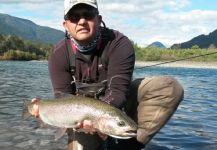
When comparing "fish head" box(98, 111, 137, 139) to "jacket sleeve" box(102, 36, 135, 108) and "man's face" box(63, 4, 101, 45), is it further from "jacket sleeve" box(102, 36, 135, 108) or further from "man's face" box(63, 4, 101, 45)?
"man's face" box(63, 4, 101, 45)

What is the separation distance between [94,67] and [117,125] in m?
1.10

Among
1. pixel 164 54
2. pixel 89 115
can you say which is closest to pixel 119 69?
pixel 89 115

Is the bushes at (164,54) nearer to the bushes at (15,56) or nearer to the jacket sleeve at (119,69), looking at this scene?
the bushes at (15,56)

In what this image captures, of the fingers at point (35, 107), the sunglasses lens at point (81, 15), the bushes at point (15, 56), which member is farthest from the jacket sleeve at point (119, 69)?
the bushes at point (15, 56)

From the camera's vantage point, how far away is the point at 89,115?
4.43m

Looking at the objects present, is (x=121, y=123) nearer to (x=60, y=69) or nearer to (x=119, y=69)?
(x=119, y=69)

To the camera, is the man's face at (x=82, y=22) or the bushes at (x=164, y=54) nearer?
the man's face at (x=82, y=22)

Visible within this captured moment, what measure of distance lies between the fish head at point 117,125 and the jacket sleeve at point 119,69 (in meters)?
0.54

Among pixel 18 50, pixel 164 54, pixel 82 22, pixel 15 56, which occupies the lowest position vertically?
pixel 15 56

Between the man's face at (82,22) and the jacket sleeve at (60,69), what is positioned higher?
the man's face at (82,22)

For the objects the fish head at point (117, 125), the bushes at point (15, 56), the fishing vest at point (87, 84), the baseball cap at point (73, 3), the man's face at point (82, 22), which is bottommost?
the bushes at point (15, 56)

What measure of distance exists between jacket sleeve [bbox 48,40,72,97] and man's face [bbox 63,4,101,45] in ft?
1.17

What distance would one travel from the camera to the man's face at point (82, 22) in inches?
189

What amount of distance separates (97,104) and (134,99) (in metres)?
1.23
